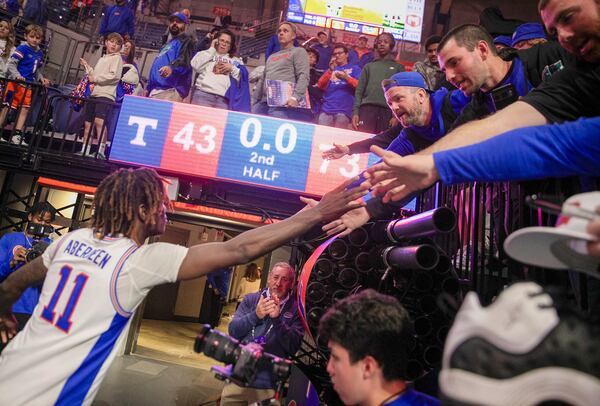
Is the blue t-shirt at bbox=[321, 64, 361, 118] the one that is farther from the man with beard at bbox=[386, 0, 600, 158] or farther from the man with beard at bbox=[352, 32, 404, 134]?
the man with beard at bbox=[386, 0, 600, 158]

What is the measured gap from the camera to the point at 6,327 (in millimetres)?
2299

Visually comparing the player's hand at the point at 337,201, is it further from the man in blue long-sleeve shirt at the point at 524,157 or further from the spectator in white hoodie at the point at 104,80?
the spectator in white hoodie at the point at 104,80

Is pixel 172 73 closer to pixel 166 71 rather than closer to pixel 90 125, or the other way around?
pixel 166 71

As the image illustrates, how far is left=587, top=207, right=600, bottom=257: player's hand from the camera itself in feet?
2.82

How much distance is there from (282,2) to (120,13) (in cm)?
718

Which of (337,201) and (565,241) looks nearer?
(565,241)

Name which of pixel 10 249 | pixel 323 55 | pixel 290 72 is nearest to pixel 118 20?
pixel 323 55

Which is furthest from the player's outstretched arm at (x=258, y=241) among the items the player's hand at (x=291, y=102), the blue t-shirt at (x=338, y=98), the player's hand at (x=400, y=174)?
the blue t-shirt at (x=338, y=98)

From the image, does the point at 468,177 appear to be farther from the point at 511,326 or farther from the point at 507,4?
the point at 507,4

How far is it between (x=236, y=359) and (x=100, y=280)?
0.72m

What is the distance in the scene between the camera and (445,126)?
3.35m

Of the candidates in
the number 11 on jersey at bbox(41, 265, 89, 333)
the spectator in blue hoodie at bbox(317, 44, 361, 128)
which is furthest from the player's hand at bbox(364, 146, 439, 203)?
the spectator in blue hoodie at bbox(317, 44, 361, 128)

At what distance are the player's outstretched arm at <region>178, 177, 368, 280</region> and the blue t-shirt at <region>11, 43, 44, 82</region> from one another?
26.8 feet

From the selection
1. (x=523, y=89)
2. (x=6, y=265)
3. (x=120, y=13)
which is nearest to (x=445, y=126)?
(x=523, y=89)
